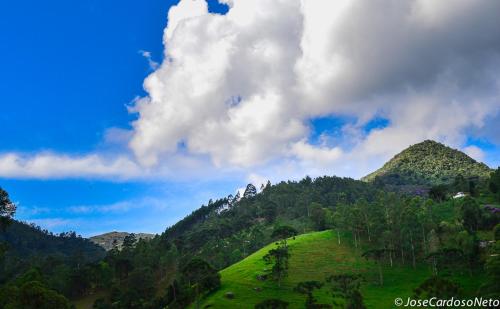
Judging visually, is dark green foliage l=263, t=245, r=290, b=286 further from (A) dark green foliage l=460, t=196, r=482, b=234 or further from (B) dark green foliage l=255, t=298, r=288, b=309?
(A) dark green foliage l=460, t=196, r=482, b=234

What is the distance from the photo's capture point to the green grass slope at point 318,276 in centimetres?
9825

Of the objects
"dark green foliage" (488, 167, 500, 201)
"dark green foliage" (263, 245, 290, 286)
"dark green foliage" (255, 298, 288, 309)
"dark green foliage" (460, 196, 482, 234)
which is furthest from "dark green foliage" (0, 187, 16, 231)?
"dark green foliage" (488, 167, 500, 201)

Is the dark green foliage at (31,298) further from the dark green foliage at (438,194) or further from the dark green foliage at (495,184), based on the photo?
the dark green foliage at (438,194)

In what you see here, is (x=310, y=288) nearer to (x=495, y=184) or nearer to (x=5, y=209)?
(x=5, y=209)

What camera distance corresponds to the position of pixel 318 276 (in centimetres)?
11856

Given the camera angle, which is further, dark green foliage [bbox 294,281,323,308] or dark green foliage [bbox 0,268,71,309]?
dark green foliage [bbox 294,281,323,308]

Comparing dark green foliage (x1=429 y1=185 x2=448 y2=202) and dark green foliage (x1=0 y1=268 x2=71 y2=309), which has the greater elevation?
dark green foliage (x1=429 y1=185 x2=448 y2=202)

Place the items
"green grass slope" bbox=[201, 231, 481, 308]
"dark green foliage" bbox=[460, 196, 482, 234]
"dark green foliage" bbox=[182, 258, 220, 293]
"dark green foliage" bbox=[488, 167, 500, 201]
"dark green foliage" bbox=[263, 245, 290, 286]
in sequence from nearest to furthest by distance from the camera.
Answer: "dark green foliage" bbox=[182, 258, 220, 293]
"green grass slope" bbox=[201, 231, 481, 308]
"dark green foliage" bbox=[263, 245, 290, 286]
"dark green foliage" bbox=[460, 196, 482, 234]
"dark green foliage" bbox=[488, 167, 500, 201]

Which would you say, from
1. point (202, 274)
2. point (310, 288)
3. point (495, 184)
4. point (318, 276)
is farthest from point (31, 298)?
point (495, 184)

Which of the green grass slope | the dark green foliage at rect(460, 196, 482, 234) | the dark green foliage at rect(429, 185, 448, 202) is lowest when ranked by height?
the green grass slope

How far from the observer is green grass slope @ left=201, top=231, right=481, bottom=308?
322ft

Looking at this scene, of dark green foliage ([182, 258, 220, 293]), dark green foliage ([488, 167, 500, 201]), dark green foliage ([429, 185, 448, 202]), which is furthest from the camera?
dark green foliage ([429, 185, 448, 202])

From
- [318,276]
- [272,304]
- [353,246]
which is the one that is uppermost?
[353,246]

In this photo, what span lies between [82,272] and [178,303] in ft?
270
